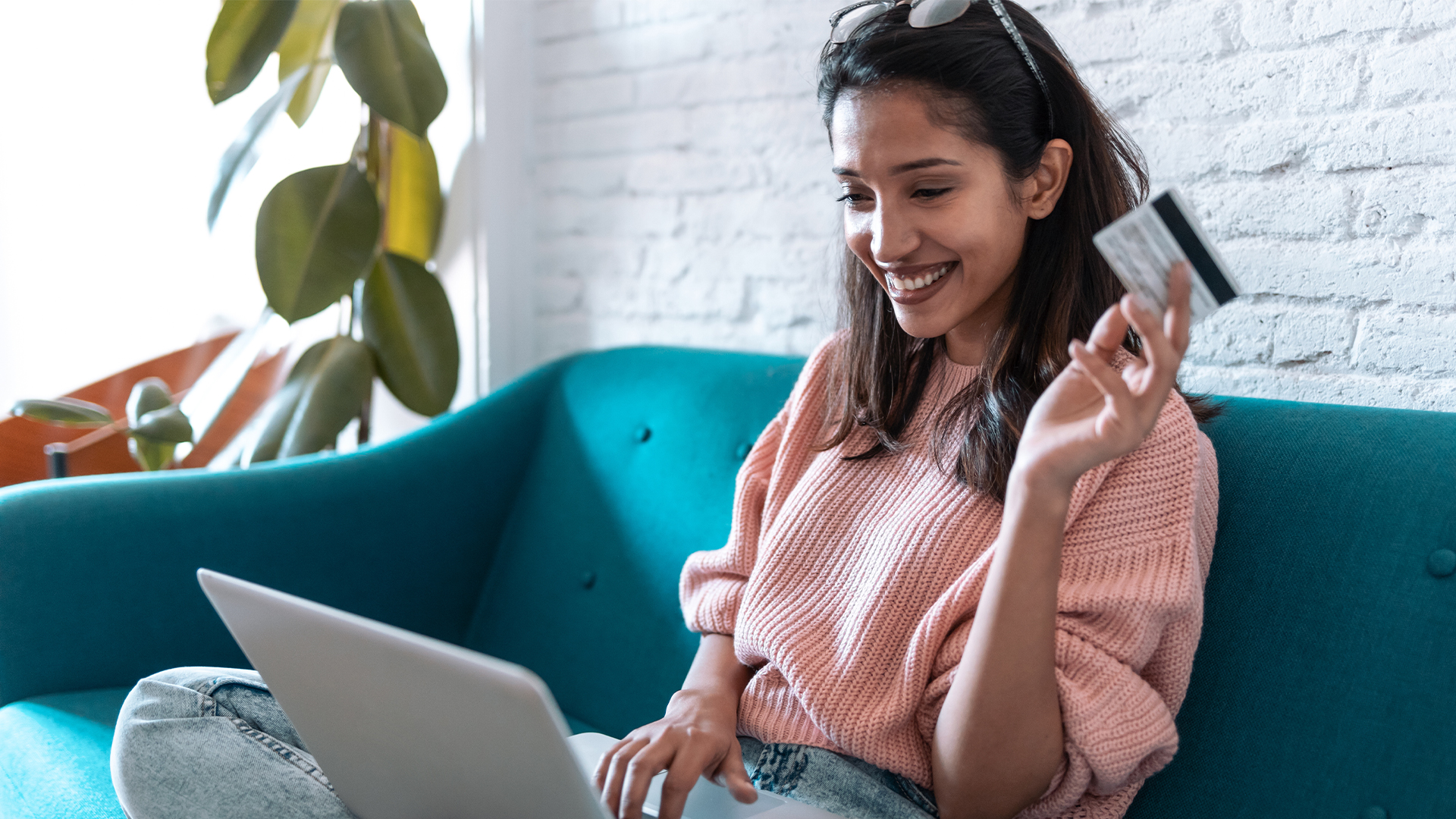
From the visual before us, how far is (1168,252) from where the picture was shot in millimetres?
714

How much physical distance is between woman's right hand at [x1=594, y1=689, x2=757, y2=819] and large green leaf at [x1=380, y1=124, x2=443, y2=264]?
1376 millimetres

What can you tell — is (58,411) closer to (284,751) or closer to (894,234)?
(284,751)

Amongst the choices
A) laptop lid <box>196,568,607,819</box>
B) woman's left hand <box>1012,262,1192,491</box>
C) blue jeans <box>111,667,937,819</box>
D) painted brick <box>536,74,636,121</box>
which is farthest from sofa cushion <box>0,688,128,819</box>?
painted brick <box>536,74,636,121</box>

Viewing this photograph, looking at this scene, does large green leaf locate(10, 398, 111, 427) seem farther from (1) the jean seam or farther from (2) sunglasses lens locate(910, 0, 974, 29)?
(2) sunglasses lens locate(910, 0, 974, 29)

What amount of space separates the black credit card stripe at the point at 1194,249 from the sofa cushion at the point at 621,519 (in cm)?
76

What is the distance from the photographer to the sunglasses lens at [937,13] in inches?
39.0

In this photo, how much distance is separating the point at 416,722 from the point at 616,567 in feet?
2.68

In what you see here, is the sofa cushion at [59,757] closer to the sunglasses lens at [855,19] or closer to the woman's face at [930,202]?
the woman's face at [930,202]

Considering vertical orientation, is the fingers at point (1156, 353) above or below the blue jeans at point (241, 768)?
above

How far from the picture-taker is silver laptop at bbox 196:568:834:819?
65 centimetres

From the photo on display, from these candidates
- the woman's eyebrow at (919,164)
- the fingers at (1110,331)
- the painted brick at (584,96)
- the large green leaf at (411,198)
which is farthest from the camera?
the large green leaf at (411,198)

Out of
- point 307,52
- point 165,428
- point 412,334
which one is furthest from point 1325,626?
point 307,52

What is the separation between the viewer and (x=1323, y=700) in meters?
0.93

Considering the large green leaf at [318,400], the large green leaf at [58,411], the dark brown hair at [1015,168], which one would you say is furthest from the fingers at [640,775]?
the large green leaf at [58,411]
